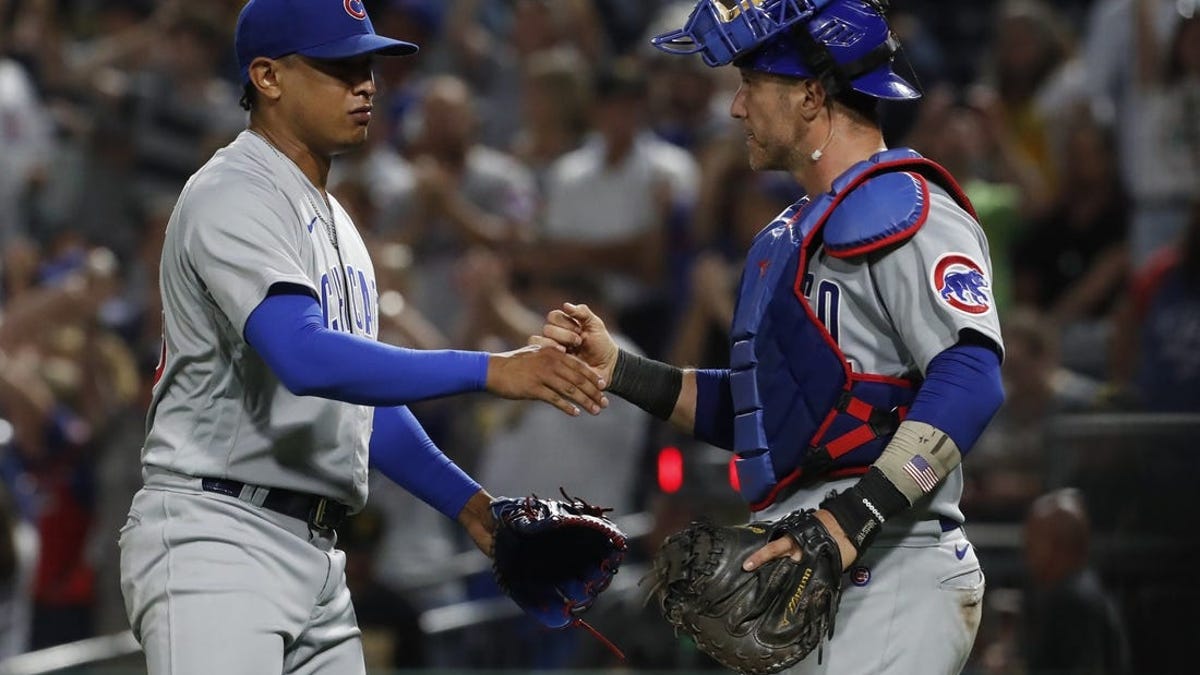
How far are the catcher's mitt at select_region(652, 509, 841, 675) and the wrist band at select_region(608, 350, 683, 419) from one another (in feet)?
1.96

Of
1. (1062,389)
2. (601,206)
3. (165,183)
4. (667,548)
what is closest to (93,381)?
(165,183)

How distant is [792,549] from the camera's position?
11.7ft

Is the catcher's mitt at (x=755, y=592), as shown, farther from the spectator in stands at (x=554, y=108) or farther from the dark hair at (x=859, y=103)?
the spectator in stands at (x=554, y=108)

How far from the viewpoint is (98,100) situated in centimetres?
1023

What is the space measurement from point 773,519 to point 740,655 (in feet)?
1.26

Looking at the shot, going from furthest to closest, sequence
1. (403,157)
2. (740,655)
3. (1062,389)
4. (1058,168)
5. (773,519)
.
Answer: (403,157) < (1058,168) < (1062,389) < (773,519) < (740,655)

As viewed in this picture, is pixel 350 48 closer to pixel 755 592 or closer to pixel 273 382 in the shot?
pixel 273 382

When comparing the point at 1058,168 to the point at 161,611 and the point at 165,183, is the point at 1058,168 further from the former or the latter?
the point at 161,611

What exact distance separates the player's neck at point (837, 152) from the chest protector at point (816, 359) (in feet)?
0.28

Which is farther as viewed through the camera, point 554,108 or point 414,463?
point 554,108

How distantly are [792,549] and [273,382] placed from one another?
1.20 meters

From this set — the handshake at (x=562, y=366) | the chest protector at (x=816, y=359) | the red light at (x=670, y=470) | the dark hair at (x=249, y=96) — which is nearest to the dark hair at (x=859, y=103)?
the chest protector at (x=816, y=359)


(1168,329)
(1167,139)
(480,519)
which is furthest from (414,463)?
(1167,139)

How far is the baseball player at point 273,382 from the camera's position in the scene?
3.76m
